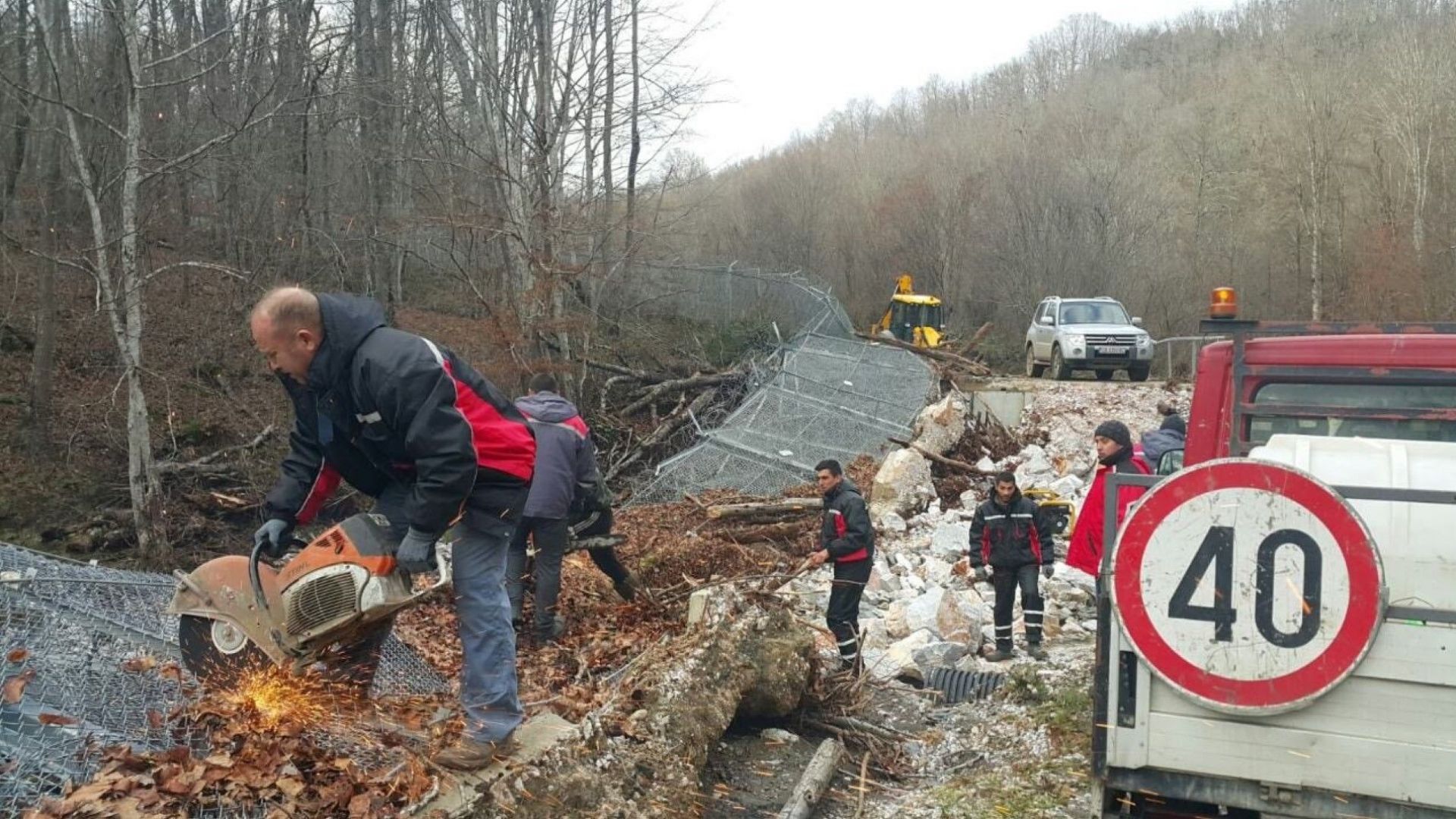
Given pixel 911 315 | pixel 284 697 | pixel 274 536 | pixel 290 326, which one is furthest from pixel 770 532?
pixel 911 315

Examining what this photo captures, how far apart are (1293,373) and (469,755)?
13.4 ft

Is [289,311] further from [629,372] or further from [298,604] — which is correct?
[629,372]

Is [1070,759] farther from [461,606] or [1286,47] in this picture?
[1286,47]

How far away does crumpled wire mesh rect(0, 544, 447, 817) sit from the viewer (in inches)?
134

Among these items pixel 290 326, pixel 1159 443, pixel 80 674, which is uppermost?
pixel 290 326

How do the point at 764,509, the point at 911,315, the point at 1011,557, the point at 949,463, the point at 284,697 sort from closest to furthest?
1. the point at 284,697
2. the point at 1011,557
3. the point at 764,509
4. the point at 949,463
5. the point at 911,315

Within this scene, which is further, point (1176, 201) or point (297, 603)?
point (1176, 201)

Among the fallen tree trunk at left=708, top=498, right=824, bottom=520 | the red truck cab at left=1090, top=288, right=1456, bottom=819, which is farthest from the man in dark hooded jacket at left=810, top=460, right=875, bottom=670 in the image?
the fallen tree trunk at left=708, top=498, right=824, bottom=520

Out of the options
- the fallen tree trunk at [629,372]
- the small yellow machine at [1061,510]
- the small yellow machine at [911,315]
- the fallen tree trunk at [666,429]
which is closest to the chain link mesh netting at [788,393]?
the fallen tree trunk at [666,429]

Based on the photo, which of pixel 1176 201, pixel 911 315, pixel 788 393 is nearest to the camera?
pixel 788 393

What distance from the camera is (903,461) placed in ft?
52.3

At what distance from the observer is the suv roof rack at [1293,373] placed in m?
5.10

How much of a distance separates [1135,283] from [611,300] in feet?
68.8

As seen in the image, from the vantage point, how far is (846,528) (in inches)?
328
